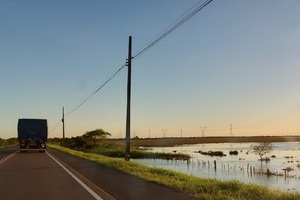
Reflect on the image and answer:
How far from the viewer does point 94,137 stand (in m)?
93.9

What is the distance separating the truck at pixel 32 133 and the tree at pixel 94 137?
44.7 m

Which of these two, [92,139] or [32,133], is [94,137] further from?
[32,133]

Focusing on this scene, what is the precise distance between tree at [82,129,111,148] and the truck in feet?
147

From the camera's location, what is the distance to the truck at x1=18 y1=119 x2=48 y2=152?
4728cm

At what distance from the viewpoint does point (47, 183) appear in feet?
51.9

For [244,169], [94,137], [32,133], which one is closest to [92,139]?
[94,137]

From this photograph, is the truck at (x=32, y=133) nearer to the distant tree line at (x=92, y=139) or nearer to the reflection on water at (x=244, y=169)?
the reflection on water at (x=244, y=169)

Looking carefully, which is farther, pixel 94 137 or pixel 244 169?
pixel 94 137

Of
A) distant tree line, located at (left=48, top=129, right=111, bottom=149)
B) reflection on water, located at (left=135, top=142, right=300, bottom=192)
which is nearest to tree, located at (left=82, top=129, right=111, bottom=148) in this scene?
distant tree line, located at (left=48, top=129, right=111, bottom=149)

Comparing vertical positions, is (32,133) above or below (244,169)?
above

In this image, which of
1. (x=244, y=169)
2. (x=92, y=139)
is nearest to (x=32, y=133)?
(x=244, y=169)

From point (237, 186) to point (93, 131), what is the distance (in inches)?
3261

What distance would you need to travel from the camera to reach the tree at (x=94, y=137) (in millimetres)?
93125

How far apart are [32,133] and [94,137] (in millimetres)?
46740
